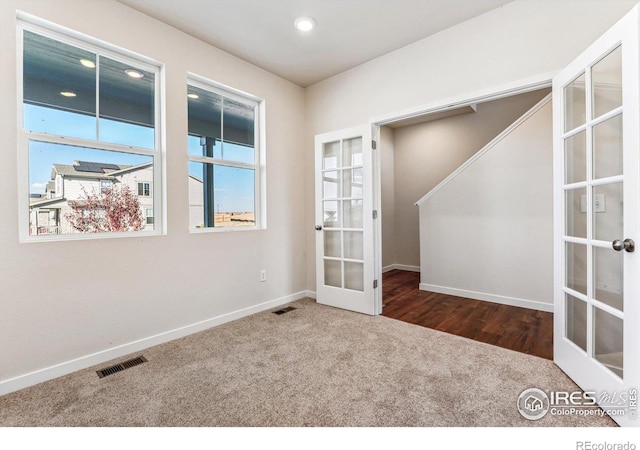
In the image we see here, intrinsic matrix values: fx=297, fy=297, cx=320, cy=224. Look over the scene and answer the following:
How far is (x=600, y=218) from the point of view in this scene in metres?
1.71

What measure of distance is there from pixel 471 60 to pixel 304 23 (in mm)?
1466

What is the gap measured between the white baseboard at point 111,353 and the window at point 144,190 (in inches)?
47.5

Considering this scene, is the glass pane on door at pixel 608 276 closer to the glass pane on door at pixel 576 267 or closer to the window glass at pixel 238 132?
the glass pane on door at pixel 576 267

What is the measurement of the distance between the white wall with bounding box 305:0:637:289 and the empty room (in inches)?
0.7

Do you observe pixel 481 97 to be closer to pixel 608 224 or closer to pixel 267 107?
pixel 608 224

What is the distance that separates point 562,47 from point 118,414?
3651mm

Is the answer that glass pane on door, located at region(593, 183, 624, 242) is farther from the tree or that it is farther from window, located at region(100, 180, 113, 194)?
window, located at region(100, 180, 113, 194)

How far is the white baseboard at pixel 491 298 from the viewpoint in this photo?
329cm

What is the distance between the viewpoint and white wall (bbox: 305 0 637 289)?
2059 millimetres

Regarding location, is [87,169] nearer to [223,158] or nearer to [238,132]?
[223,158]

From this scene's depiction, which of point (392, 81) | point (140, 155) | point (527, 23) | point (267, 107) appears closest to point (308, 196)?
point (267, 107)

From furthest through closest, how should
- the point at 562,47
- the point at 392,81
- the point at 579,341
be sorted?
1. the point at 392,81
2. the point at 562,47
3. the point at 579,341

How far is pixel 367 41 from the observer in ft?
9.39

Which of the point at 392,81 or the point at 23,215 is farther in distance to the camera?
the point at 392,81
